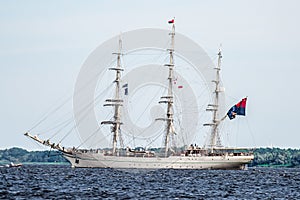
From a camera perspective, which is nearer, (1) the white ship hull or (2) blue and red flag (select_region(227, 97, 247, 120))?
(1) the white ship hull

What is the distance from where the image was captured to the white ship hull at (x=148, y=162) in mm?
168000

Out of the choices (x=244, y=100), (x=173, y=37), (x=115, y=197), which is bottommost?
(x=115, y=197)

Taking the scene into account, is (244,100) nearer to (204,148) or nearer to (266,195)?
(204,148)

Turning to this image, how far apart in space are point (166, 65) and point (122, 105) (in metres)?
14.2

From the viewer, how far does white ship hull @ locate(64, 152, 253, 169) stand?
551 ft

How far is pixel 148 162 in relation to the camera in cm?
16900

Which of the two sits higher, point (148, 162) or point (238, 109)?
point (238, 109)

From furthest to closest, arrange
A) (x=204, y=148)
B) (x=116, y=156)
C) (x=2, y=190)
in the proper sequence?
1. (x=204, y=148)
2. (x=116, y=156)
3. (x=2, y=190)

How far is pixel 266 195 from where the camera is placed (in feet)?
273

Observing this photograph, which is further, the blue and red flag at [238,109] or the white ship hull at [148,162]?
the blue and red flag at [238,109]

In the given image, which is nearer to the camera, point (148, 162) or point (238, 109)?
point (148, 162)

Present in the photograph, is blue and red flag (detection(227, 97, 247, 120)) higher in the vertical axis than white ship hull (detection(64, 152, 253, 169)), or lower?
higher

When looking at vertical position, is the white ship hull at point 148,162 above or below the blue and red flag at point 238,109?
below

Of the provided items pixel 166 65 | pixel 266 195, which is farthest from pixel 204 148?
pixel 266 195
